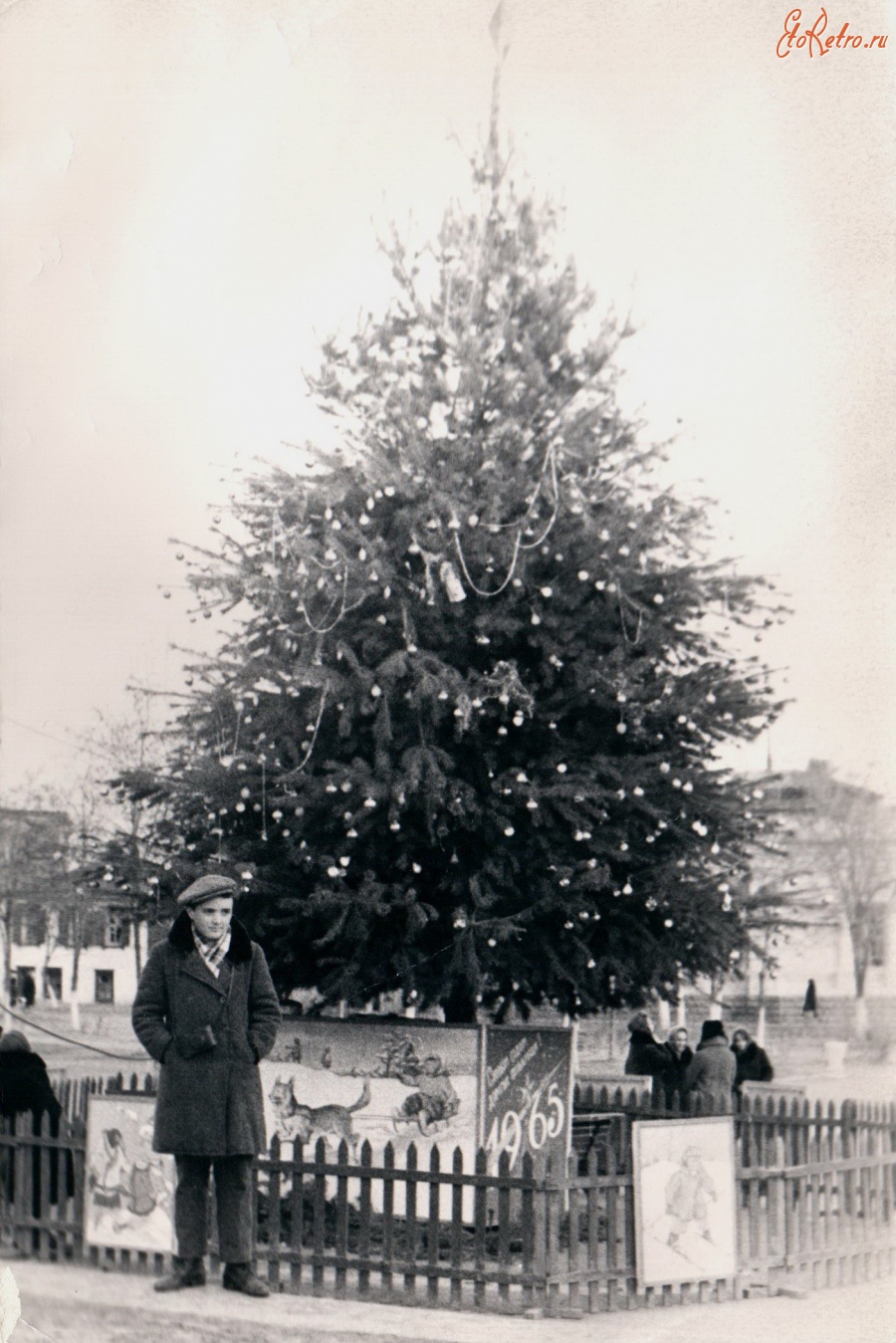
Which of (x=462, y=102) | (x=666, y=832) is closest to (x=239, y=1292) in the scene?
(x=666, y=832)

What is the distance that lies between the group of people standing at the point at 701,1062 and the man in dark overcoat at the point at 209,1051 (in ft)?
11.0

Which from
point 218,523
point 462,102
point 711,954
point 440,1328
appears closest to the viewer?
point 440,1328

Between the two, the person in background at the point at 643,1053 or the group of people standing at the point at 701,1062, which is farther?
the person in background at the point at 643,1053

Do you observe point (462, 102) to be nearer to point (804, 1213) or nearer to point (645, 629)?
point (645, 629)

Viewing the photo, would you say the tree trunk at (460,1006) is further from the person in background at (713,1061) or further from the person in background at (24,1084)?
the person in background at (24,1084)

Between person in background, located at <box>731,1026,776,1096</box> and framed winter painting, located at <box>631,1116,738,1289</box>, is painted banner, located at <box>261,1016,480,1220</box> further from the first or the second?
person in background, located at <box>731,1026,776,1096</box>

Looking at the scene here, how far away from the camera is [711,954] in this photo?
10.3 metres

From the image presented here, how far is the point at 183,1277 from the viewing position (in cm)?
843

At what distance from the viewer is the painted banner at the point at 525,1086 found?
9.84 m

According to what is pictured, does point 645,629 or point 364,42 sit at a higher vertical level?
point 364,42

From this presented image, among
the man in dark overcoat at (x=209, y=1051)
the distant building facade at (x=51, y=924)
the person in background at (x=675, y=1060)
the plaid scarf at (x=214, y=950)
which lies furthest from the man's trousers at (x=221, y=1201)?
the person in background at (x=675, y=1060)

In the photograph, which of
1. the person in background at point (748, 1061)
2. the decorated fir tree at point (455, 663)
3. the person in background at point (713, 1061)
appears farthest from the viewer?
the person in background at point (748, 1061)

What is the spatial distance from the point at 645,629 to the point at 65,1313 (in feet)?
16.9

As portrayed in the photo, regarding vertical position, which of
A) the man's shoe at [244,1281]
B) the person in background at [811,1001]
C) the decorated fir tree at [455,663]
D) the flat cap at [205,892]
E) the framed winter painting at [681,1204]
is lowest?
the man's shoe at [244,1281]
